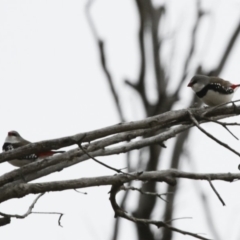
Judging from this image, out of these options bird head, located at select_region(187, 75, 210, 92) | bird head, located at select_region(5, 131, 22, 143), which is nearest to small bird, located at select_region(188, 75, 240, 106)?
bird head, located at select_region(187, 75, 210, 92)

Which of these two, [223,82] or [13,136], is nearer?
[223,82]

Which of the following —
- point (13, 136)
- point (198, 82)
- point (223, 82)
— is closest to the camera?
point (223, 82)

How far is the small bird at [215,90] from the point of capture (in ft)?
20.2

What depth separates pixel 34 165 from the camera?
13.2ft

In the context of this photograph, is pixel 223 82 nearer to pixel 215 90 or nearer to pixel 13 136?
pixel 215 90

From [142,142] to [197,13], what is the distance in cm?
→ 393

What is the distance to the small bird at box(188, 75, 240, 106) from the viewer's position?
20.2 ft

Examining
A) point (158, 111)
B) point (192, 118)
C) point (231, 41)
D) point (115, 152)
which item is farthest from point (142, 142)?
point (231, 41)

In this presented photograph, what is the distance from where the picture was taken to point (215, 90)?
6188 mm

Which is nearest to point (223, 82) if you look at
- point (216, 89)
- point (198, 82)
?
point (216, 89)

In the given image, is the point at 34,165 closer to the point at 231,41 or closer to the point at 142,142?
the point at 142,142

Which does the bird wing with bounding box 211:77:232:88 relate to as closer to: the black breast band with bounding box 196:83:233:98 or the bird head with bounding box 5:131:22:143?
Result: the black breast band with bounding box 196:83:233:98

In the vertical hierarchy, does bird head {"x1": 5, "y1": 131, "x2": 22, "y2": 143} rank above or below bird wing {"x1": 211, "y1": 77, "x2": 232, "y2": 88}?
above

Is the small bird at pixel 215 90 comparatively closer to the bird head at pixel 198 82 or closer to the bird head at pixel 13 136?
the bird head at pixel 198 82
